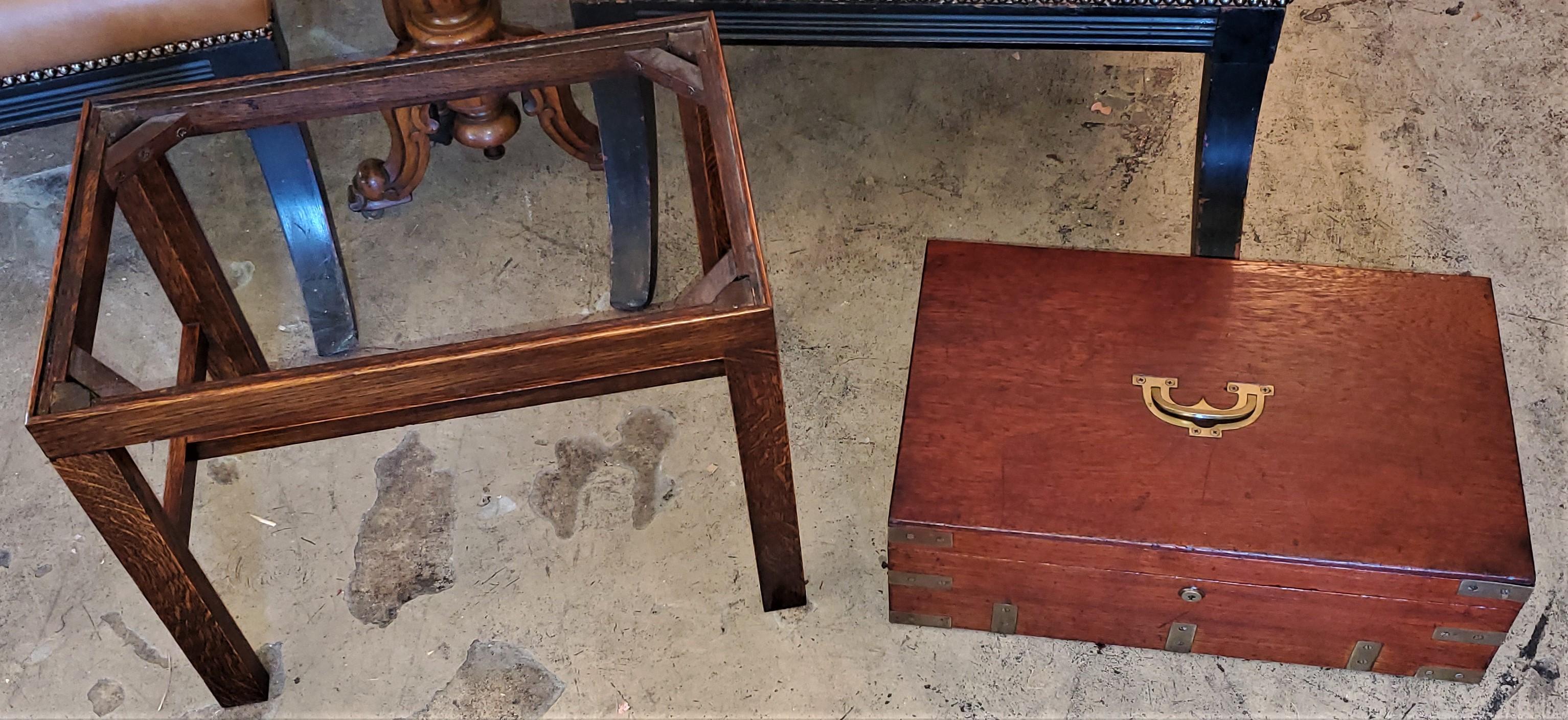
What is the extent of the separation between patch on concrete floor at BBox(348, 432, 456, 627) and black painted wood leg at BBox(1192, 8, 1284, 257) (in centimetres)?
96

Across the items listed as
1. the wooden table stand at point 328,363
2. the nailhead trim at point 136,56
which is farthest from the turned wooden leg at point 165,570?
the nailhead trim at point 136,56

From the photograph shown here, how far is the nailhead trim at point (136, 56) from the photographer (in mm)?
1411

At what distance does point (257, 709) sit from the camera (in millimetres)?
1414

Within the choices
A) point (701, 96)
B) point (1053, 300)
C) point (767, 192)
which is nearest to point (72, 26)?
point (701, 96)

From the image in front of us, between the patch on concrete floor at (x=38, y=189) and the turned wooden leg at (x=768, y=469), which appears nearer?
the turned wooden leg at (x=768, y=469)

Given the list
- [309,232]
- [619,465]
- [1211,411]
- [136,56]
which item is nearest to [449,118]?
[309,232]

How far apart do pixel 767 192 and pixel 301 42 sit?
2.82 ft

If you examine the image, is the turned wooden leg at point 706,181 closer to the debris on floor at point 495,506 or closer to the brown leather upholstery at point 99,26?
the debris on floor at point 495,506

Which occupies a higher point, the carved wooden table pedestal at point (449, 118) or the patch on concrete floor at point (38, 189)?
the carved wooden table pedestal at point (449, 118)

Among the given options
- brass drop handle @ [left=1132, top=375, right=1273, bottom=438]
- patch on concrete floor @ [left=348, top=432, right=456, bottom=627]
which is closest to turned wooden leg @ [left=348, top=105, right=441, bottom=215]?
patch on concrete floor @ [left=348, top=432, right=456, bottom=627]

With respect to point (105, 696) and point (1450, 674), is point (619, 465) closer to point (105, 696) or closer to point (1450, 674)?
point (105, 696)

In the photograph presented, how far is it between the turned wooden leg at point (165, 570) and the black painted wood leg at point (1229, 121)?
1.14m

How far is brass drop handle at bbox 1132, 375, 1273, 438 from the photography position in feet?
4.34

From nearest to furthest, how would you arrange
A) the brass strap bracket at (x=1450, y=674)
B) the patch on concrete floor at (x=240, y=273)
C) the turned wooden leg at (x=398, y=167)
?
1. the brass strap bracket at (x=1450, y=674)
2. the turned wooden leg at (x=398, y=167)
3. the patch on concrete floor at (x=240, y=273)
